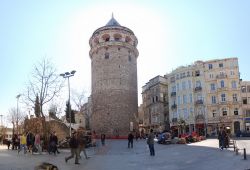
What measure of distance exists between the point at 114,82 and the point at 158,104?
565 inches

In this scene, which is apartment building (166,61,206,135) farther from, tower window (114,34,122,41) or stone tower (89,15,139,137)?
tower window (114,34,122,41)

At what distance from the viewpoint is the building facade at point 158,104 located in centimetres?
6538

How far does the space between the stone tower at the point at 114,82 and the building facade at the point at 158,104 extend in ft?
28.6

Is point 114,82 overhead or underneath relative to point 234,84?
overhead

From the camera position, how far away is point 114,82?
184ft

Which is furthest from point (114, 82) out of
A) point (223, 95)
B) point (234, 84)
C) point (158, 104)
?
point (234, 84)

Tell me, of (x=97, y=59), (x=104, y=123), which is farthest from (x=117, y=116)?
(x=97, y=59)

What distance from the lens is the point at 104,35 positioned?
5959cm

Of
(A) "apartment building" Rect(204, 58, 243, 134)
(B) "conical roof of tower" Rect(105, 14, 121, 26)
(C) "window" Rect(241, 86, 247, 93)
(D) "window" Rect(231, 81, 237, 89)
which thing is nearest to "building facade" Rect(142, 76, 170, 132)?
(A) "apartment building" Rect(204, 58, 243, 134)

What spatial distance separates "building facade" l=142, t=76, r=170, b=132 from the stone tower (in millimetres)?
8719

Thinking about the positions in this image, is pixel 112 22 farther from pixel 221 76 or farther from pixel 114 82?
pixel 221 76

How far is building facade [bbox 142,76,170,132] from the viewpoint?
2574 inches

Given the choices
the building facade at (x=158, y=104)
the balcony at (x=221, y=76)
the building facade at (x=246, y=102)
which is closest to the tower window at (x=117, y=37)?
the building facade at (x=158, y=104)

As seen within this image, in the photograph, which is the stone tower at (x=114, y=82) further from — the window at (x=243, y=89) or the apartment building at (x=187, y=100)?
the window at (x=243, y=89)
